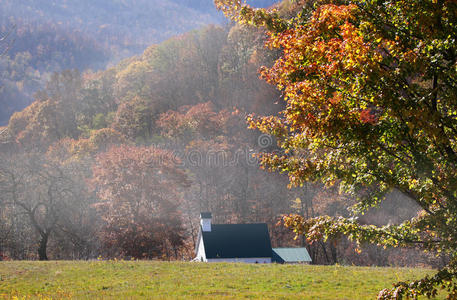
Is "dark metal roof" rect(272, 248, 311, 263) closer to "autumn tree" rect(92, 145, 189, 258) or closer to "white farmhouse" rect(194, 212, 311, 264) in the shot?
"white farmhouse" rect(194, 212, 311, 264)

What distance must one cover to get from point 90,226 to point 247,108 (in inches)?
1385

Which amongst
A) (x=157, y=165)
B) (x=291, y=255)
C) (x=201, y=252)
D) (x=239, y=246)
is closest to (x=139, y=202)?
(x=157, y=165)

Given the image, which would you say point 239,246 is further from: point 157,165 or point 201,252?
point 157,165

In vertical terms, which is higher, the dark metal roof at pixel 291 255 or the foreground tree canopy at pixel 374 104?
the foreground tree canopy at pixel 374 104

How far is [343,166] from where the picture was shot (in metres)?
8.64

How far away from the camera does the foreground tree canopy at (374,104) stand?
6734 mm


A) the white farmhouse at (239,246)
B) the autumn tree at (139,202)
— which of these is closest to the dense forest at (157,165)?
the autumn tree at (139,202)

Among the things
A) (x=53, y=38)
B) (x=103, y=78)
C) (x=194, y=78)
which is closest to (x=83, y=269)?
(x=194, y=78)

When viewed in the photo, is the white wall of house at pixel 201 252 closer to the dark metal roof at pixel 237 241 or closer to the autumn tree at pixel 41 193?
the dark metal roof at pixel 237 241

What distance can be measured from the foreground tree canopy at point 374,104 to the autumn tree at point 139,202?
30.1 metres

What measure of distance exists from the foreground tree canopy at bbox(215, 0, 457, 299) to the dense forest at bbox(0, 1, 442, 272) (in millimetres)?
1556

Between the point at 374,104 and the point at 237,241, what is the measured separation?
110ft

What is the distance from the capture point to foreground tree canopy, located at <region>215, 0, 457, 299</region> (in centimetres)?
673

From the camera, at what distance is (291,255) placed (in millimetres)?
39031
